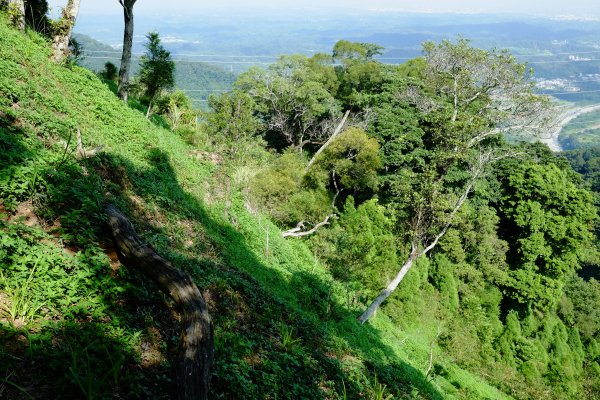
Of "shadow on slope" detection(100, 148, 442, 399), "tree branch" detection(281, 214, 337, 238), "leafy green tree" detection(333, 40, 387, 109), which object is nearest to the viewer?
"shadow on slope" detection(100, 148, 442, 399)

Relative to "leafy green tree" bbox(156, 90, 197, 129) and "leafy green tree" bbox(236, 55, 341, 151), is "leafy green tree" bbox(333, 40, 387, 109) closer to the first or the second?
"leafy green tree" bbox(236, 55, 341, 151)

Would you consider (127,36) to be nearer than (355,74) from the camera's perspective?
Yes

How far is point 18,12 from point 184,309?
11563mm

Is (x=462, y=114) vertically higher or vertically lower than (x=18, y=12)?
lower

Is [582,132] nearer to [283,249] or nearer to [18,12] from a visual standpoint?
[283,249]

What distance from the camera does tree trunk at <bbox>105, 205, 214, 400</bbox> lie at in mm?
3430

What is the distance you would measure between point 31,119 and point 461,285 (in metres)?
21.3

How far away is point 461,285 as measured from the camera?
22250mm

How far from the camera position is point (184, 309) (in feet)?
12.9

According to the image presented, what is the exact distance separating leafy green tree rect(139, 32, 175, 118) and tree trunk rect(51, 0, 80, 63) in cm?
398

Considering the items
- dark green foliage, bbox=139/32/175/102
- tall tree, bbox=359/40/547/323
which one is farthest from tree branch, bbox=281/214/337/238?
dark green foliage, bbox=139/32/175/102

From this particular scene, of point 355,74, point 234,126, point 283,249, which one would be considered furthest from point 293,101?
point 283,249

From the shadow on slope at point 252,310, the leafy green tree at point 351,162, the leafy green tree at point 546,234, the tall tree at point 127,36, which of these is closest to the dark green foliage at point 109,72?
the tall tree at point 127,36

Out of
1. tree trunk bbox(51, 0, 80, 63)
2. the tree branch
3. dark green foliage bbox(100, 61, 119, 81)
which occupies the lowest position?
the tree branch
